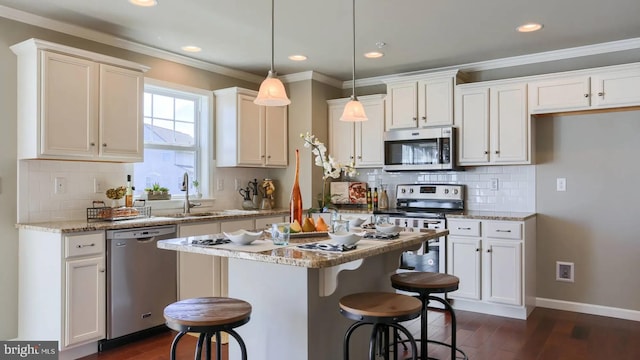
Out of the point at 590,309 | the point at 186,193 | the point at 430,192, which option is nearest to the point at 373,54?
the point at 430,192

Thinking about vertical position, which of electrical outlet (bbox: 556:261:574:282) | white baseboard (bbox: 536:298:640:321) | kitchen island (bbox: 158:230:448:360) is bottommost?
white baseboard (bbox: 536:298:640:321)

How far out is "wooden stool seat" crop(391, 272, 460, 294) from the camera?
2551 millimetres

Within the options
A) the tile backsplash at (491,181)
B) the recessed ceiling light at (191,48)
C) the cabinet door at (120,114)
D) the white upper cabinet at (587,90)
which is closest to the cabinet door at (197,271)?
the cabinet door at (120,114)

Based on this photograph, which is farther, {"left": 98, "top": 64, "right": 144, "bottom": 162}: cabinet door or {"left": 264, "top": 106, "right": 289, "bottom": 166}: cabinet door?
{"left": 264, "top": 106, "right": 289, "bottom": 166}: cabinet door

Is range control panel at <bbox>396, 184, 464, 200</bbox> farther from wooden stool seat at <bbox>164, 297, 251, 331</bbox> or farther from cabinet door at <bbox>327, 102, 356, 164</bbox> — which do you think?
wooden stool seat at <bbox>164, 297, 251, 331</bbox>

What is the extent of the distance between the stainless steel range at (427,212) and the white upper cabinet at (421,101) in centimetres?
71

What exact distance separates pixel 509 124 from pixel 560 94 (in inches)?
19.2

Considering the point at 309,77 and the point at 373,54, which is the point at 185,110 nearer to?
the point at 309,77

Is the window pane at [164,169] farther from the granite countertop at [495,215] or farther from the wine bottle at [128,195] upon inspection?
the granite countertop at [495,215]

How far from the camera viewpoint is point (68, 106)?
3.32m

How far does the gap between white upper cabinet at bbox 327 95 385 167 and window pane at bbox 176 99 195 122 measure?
5.28 ft

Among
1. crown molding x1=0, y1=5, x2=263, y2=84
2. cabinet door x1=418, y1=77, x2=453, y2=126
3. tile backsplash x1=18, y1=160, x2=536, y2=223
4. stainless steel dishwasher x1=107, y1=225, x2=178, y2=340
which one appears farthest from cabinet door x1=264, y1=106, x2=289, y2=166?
stainless steel dishwasher x1=107, y1=225, x2=178, y2=340

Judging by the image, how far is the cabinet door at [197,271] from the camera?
378cm

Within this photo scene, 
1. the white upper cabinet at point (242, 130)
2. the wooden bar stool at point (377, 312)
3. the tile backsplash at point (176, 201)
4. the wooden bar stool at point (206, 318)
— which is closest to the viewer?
the wooden bar stool at point (206, 318)
